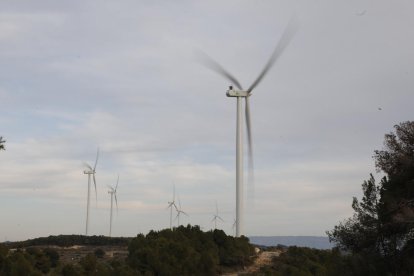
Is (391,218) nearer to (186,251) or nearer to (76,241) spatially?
(186,251)

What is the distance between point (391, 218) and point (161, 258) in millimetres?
20791

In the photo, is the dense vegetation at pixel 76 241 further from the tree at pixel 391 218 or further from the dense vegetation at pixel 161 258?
the tree at pixel 391 218

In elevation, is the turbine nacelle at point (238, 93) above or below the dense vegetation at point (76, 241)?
above

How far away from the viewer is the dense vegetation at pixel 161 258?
39281 mm

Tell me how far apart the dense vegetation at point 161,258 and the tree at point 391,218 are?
14.7m

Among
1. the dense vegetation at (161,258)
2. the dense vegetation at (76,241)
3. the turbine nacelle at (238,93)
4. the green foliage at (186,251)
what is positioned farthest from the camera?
the dense vegetation at (76,241)

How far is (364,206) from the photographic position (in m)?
27.7

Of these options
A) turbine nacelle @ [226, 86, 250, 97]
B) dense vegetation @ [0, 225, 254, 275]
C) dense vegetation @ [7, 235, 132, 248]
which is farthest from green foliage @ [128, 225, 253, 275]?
dense vegetation @ [7, 235, 132, 248]

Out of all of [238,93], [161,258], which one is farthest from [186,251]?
[238,93]

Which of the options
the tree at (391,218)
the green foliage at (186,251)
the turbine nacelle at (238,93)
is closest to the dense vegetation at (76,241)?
the green foliage at (186,251)

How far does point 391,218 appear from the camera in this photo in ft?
82.7

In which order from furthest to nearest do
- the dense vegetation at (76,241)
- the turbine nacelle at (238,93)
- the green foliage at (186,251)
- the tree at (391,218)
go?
the dense vegetation at (76,241) < the turbine nacelle at (238,93) < the green foliage at (186,251) < the tree at (391,218)

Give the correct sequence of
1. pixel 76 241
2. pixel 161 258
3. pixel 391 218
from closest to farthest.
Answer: pixel 391 218, pixel 161 258, pixel 76 241

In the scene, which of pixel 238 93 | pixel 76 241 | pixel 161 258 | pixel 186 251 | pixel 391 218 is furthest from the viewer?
pixel 76 241
